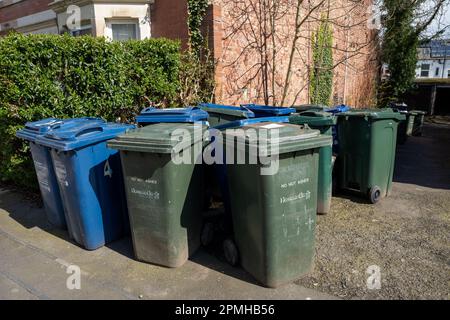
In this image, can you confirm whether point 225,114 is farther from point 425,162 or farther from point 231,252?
point 425,162

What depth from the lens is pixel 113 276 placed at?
11.6ft

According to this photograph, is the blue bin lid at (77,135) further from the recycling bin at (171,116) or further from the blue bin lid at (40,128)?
the recycling bin at (171,116)

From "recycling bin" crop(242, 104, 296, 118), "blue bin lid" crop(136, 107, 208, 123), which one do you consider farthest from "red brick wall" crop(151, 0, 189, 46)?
"blue bin lid" crop(136, 107, 208, 123)

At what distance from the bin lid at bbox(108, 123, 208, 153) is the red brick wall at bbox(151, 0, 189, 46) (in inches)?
165

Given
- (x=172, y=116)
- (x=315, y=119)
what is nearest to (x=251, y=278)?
(x=172, y=116)

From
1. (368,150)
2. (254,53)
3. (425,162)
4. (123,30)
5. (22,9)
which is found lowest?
(425,162)

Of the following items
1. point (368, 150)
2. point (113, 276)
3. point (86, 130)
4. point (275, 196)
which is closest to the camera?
point (275, 196)

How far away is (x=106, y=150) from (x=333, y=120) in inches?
117

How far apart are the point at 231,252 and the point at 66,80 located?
3.76 metres

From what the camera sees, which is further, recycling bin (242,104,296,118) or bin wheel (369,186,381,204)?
bin wheel (369,186,381,204)

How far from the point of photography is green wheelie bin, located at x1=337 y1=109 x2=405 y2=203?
518 cm

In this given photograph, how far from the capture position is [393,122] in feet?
17.7

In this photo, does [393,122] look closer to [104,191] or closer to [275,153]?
[275,153]

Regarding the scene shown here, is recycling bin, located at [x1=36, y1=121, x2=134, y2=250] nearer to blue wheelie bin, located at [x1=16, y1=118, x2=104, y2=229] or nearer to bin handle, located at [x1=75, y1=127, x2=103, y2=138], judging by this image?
bin handle, located at [x1=75, y1=127, x2=103, y2=138]
